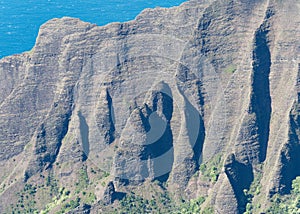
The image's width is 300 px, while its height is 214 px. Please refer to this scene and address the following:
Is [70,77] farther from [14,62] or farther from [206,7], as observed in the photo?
[206,7]

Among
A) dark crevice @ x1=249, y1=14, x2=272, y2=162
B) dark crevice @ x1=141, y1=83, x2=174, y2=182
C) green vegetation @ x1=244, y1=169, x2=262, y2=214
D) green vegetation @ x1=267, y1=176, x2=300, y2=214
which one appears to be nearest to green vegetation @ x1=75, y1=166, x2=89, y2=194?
dark crevice @ x1=141, y1=83, x2=174, y2=182

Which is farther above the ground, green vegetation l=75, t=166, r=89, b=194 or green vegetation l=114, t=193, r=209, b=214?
green vegetation l=75, t=166, r=89, b=194

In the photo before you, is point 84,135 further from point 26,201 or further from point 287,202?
point 287,202

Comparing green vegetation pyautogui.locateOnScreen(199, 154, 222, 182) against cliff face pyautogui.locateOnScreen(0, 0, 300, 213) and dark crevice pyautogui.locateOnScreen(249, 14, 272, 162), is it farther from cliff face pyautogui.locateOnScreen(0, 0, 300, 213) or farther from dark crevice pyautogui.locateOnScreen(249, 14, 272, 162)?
dark crevice pyautogui.locateOnScreen(249, 14, 272, 162)

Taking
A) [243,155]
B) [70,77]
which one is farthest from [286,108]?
[70,77]

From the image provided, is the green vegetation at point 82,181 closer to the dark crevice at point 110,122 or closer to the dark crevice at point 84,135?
the dark crevice at point 84,135

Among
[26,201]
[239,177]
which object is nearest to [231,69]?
[239,177]
